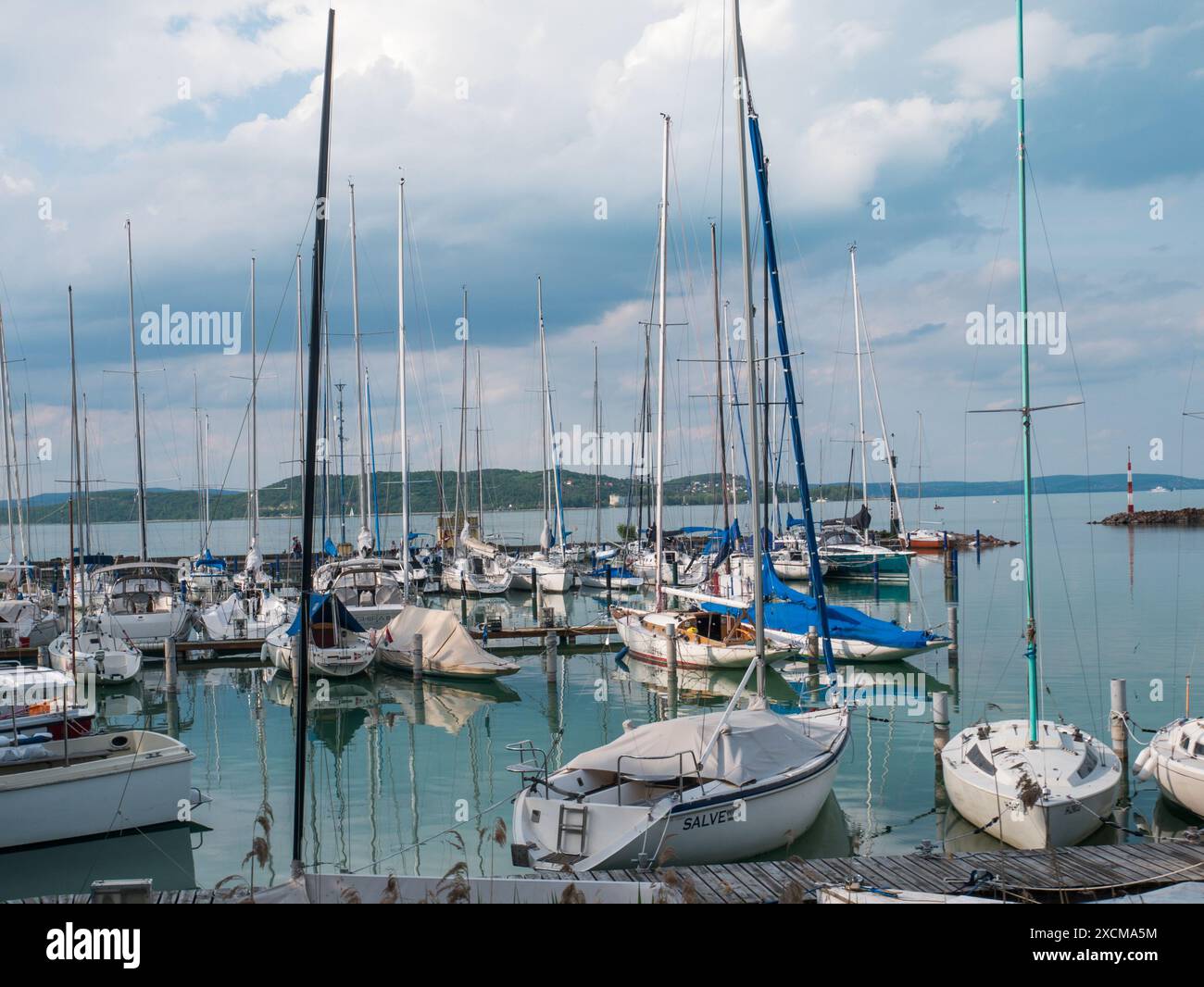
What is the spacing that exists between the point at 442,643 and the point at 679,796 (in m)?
16.1

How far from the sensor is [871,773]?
59.8 ft

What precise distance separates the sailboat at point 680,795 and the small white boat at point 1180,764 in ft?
15.5

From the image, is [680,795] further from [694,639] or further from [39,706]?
[694,639]

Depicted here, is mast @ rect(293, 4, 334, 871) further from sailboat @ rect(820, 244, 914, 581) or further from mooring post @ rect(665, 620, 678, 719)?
sailboat @ rect(820, 244, 914, 581)

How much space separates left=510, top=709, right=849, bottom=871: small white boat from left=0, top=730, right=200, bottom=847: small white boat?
5.82m

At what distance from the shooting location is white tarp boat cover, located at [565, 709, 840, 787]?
13.2 meters

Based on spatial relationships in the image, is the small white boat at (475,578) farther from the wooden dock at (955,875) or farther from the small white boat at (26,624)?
the wooden dock at (955,875)

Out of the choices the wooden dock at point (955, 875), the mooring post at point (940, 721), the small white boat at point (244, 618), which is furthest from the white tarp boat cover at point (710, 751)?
the small white boat at point (244, 618)

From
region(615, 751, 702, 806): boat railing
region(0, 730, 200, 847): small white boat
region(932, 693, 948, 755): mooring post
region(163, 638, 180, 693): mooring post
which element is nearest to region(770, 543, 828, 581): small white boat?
region(163, 638, 180, 693): mooring post

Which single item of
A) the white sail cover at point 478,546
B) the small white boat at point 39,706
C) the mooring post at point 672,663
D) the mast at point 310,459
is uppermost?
the mast at point 310,459

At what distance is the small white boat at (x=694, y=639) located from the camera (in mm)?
27031

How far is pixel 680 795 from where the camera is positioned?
40.3 feet

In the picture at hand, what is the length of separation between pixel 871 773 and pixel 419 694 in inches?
498
